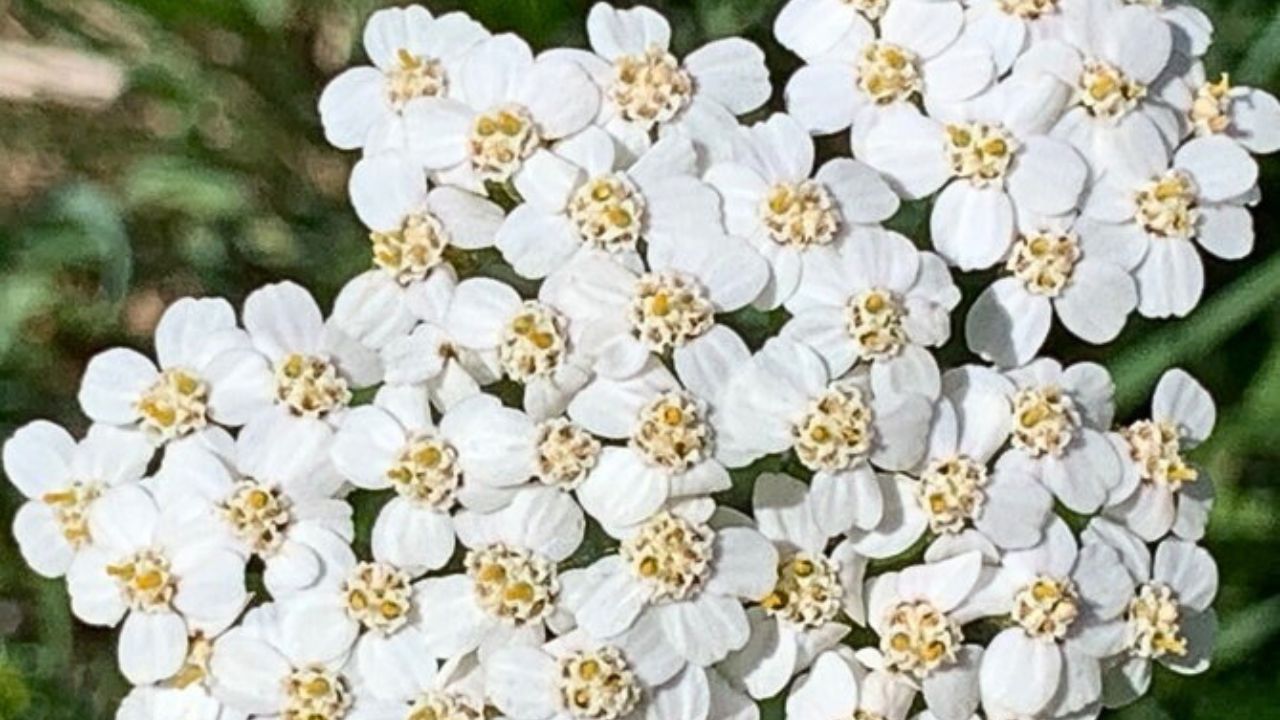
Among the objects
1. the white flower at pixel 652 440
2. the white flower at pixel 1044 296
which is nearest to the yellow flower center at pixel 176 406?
the white flower at pixel 652 440

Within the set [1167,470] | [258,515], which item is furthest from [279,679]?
[1167,470]

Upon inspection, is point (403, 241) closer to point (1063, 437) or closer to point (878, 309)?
point (878, 309)

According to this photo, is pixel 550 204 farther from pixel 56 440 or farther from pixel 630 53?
pixel 56 440

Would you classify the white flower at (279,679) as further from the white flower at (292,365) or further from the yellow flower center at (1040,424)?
the yellow flower center at (1040,424)

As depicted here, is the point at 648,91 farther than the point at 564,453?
Yes

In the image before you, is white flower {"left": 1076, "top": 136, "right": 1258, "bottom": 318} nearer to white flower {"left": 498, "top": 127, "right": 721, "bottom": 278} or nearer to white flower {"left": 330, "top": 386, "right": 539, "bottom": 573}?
white flower {"left": 498, "top": 127, "right": 721, "bottom": 278}
